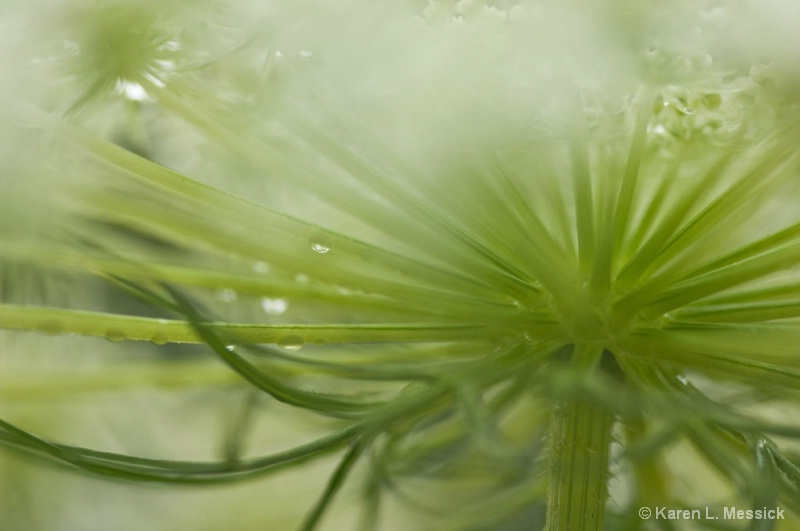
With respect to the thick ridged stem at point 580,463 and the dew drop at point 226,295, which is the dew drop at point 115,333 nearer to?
the dew drop at point 226,295

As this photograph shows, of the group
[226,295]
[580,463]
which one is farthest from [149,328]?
[580,463]

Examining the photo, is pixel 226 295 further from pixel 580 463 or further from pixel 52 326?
pixel 580 463

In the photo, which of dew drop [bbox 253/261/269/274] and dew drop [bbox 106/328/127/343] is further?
dew drop [bbox 253/261/269/274]

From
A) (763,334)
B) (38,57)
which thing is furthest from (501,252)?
(38,57)

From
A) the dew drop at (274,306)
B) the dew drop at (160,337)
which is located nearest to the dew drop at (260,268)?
the dew drop at (274,306)

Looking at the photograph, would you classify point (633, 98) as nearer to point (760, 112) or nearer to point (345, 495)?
point (760, 112)

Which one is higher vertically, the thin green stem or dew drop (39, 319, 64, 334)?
the thin green stem

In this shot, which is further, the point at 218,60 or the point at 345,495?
the point at 345,495

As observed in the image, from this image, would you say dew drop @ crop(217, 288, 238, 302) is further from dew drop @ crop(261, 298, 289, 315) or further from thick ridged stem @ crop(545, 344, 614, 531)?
thick ridged stem @ crop(545, 344, 614, 531)

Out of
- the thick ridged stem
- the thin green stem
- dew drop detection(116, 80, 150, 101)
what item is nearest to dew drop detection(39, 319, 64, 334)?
the thin green stem
